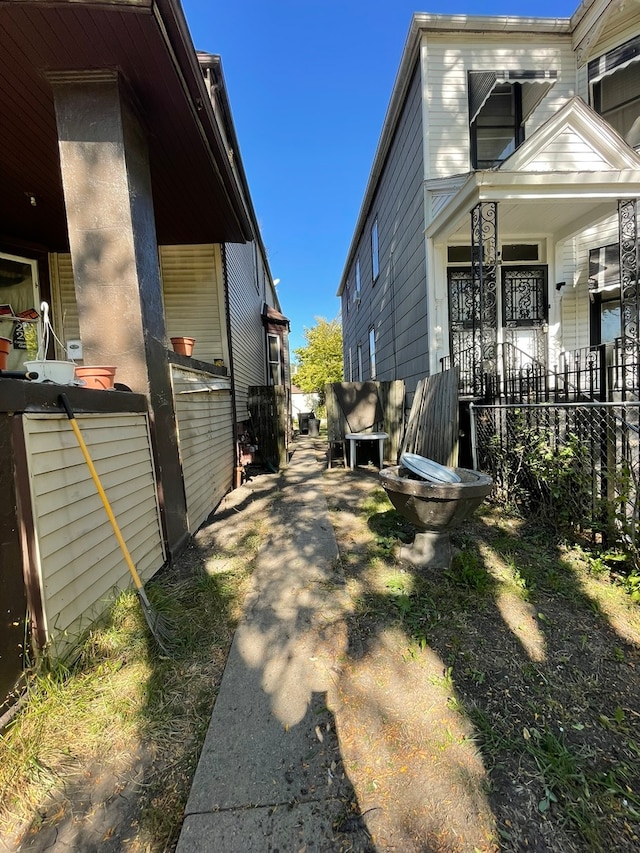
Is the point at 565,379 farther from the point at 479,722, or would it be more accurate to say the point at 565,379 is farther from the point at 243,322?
the point at 243,322

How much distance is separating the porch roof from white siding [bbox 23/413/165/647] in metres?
2.58

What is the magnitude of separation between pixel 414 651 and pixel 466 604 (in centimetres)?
59

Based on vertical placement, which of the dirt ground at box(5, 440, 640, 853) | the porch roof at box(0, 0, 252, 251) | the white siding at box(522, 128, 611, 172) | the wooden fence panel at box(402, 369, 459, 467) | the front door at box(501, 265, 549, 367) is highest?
the white siding at box(522, 128, 611, 172)

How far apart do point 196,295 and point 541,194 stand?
199 inches

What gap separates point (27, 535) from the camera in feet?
5.73

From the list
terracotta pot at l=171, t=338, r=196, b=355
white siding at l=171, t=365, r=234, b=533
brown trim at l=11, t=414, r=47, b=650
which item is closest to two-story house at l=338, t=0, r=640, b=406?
white siding at l=171, t=365, r=234, b=533

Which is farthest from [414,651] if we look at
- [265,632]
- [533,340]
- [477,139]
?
[477,139]

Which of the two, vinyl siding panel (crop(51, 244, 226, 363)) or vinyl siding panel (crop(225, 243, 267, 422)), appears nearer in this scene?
vinyl siding panel (crop(51, 244, 226, 363))

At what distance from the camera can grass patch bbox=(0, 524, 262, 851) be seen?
132 centimetres

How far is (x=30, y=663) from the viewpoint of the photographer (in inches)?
67.4

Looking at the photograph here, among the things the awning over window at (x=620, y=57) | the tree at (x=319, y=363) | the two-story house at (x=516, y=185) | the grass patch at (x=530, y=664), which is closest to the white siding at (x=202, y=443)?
the grass patch at (x=530, y=664)

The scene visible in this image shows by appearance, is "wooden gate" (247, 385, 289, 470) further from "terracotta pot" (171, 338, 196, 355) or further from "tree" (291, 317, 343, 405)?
"tree" (291, 317, 343, 405)

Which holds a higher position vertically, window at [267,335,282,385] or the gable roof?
the gable roof

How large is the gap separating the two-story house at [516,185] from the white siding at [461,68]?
0.02 m
